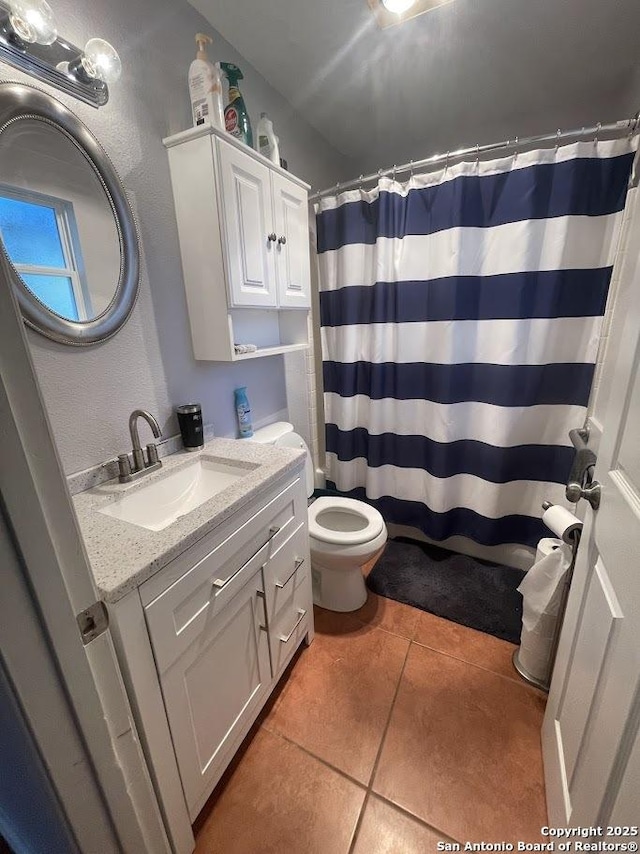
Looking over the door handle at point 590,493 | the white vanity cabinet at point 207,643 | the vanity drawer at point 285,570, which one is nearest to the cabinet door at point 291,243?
the white vanity cabinet at point 207,643

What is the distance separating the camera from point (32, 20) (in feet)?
2.56

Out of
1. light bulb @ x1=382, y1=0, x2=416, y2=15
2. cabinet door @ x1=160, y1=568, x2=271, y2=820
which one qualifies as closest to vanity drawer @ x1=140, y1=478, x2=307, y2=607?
cabinet door @ x1=160, y1=568, x2=271, y2=820

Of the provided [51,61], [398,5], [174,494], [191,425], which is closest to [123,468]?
[174,494]

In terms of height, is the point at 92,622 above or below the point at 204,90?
below

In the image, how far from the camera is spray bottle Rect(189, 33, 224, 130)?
41.9 inches

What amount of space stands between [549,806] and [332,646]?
2.57 feet

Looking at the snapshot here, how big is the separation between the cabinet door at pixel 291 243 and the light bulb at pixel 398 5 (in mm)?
582

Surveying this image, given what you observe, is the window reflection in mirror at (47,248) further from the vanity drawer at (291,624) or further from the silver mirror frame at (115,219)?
the vanity drawer at (291,624)

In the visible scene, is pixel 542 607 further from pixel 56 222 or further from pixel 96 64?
pixel 96 64

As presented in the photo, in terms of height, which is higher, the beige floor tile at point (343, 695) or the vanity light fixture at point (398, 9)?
the vanity light fixture at point (398, 9)

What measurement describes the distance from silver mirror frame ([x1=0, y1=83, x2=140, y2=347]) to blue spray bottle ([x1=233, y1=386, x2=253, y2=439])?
55 centimetres

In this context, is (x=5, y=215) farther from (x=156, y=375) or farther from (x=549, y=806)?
(x=549, y=806)

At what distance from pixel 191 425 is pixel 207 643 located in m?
0.72

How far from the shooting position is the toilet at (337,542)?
146cm
